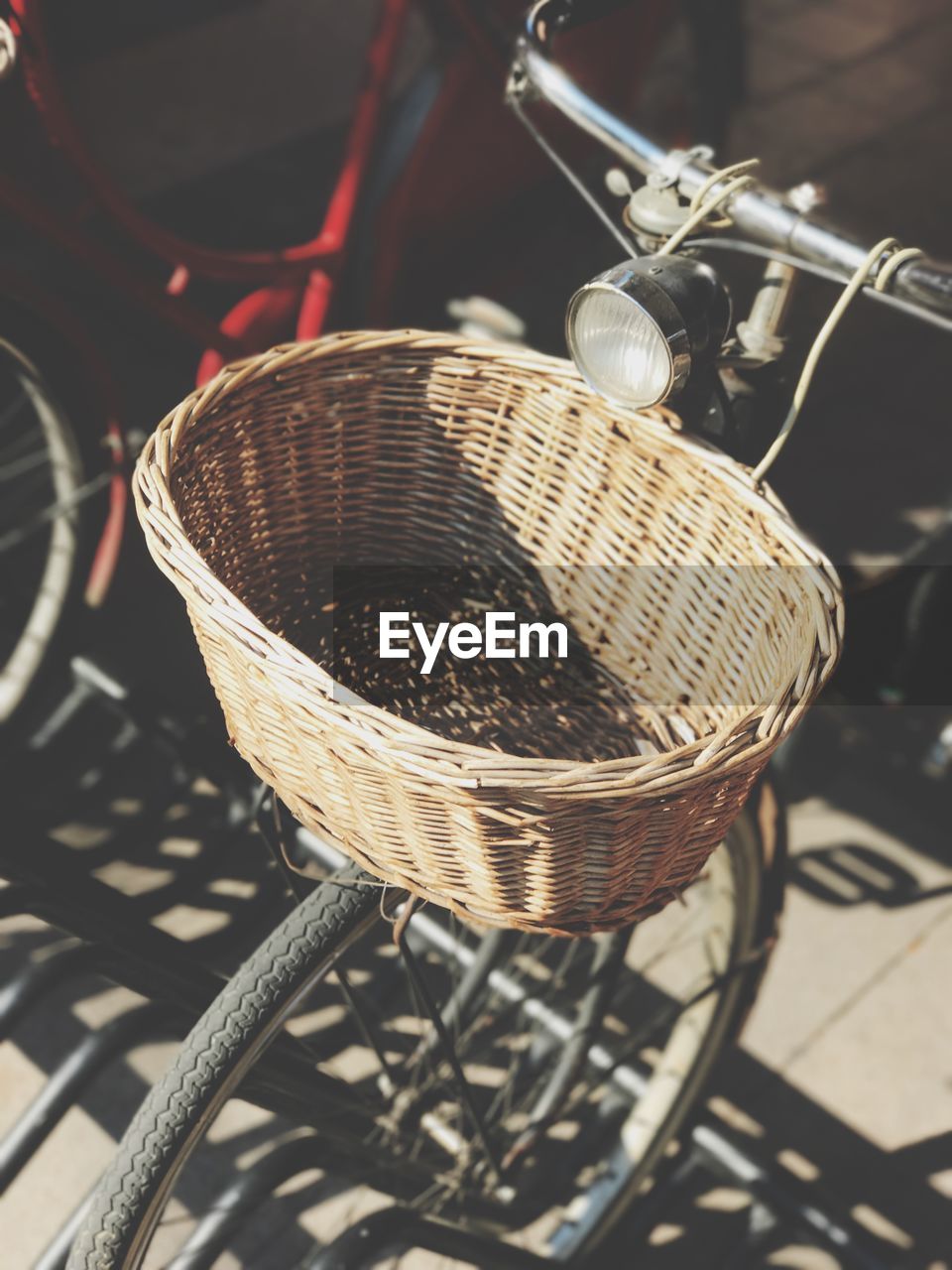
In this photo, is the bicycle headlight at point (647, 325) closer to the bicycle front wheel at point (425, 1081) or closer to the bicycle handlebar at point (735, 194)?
the bicycle handlebar at point (735, 194)

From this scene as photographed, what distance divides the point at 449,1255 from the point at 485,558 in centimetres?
88

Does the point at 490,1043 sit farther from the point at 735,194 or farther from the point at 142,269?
the point at 142,269

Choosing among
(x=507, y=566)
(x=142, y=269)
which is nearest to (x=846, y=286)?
(x=507, y=566)

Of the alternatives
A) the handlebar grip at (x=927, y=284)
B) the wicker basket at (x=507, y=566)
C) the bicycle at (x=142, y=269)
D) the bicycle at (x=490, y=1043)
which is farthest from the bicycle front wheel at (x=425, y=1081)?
the bicycle at (x=142, y=269)

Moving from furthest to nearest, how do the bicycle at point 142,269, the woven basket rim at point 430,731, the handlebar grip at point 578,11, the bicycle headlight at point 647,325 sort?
1. the bicycle at point 142,269
2. the handlebar grip at point 578,11
3. the bicycle headlight at point 647,325
4. the woven basket rim at point 430,731

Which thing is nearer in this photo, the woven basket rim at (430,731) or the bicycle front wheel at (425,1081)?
the woven basket rim at (430,731)

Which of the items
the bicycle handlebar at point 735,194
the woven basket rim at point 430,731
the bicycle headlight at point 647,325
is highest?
the bicycle handlebar at point 735,194

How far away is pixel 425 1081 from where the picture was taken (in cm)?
167

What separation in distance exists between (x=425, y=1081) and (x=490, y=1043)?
458 millimetres

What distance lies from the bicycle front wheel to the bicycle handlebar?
693 millimetres

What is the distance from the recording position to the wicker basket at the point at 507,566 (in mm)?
974

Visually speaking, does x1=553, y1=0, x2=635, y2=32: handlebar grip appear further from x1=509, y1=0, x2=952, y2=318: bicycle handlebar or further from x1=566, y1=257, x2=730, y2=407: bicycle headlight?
x1=566, y1=257, x2=730, y2=407: bicycle headlight

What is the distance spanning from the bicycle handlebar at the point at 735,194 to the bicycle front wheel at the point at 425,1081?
2.27 feet

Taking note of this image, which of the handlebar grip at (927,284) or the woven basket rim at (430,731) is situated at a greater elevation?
the handlebar grip at (927,284)
